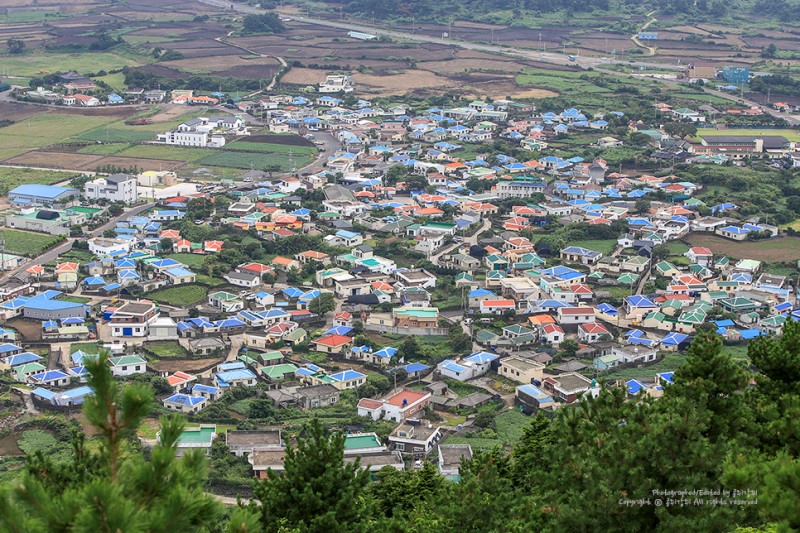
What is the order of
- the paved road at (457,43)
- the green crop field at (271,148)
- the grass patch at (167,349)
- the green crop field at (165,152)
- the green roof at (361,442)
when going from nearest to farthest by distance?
the green roof at (361,442) < the grass patch at (167,349) < the green crop field at (165,152) < the green crop field at (271,148) < the paved road at (457,43)

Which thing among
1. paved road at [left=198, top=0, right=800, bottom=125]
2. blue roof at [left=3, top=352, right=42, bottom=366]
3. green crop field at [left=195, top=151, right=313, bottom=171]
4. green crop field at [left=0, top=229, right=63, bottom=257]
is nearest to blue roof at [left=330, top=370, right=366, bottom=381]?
blue roof at [left=3, top=352, right=42, bottom=366]

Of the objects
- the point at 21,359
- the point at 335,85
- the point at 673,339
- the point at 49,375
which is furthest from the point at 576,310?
the point at 335,85

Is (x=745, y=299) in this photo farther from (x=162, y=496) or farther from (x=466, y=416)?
(x=162, y=496)

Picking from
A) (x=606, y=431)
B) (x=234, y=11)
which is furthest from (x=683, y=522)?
(x=234, y=11)

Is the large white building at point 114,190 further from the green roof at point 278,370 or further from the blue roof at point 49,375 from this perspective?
the green roof at point 278,370

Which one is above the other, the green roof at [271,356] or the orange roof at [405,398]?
the orange roof at [405,398]

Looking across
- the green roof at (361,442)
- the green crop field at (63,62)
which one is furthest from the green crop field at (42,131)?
the green roof at (361,442)
